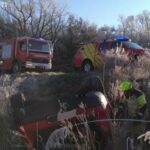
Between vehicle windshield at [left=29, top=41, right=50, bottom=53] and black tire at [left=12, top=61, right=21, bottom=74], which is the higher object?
vehicle windshield at [left=29, top=41, right=50, bottom=53]

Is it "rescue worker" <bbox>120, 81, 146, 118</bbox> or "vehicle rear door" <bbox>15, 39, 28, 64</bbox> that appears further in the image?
"vehicle rear door" <bbox>15, 39, 28, 64</bbox>

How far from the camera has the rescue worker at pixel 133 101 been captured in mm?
7555

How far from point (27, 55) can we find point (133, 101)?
18.9 meters

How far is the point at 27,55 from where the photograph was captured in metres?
→ 26.1

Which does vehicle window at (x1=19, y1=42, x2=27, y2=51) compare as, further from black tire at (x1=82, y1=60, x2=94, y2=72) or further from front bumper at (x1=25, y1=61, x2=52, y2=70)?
black tire at (x1=82, y1=60, x2=94, y2=72)

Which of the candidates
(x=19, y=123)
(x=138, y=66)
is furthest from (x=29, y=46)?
(x=19, y=123)

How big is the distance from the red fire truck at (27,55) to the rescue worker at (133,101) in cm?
1792

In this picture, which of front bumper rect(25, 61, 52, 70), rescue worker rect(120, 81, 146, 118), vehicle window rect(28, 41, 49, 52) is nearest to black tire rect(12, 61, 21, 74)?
front bumper rect(25, 61, 52, 70)

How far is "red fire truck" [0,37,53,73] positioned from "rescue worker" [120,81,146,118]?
17.9m

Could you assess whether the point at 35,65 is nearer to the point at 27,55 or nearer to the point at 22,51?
the point at 27,55

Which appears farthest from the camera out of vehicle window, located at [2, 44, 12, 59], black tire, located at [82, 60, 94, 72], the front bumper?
vehicle window, located at [2, 44, 12, 59]

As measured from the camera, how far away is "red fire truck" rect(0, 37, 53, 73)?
2612cm

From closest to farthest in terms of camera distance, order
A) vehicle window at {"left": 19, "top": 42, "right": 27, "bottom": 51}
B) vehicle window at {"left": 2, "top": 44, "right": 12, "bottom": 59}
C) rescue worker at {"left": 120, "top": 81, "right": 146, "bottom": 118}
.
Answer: rescue worker at {"left": 120, "top": 81, "right": 146, "bottom": 118} → vehicle window at {"left": 19, "top": 42, "right": 27, "bottom": 51} → vehicle window at {"left": 2, "top": 44, "right": 12, "bottom": 59}

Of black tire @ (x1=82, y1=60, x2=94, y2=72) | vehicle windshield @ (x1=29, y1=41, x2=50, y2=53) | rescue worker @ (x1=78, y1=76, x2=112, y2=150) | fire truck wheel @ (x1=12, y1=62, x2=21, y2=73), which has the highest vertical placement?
vehicle windshield @ (x1=29, y1=41, x2=50, y2=53)
